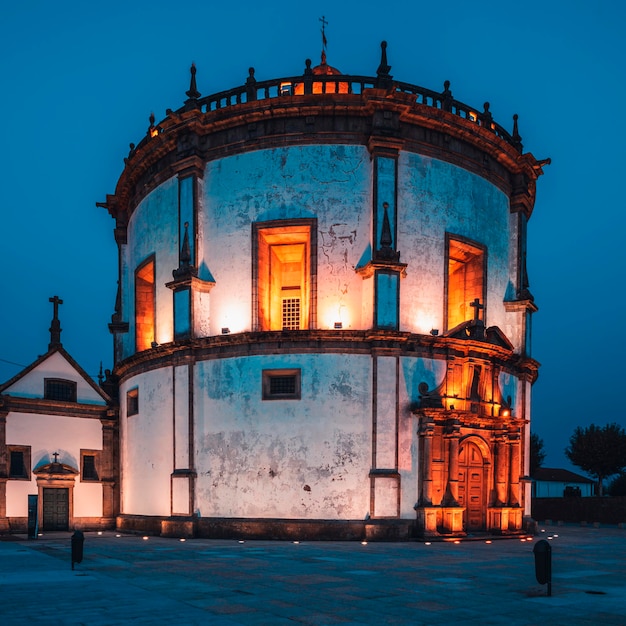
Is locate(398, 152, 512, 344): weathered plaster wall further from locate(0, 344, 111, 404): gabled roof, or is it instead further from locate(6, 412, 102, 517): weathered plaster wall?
locate(6, 412, 102, 517): weathered plaster wall

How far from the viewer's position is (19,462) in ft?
100

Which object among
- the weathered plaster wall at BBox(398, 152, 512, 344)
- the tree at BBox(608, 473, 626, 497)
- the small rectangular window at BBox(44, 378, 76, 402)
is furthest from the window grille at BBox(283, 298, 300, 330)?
the tree at BBox(608, 473, 626, 497)

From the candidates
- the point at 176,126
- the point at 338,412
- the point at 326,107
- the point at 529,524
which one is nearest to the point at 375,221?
the point at 326,107

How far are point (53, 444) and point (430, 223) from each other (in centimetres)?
1871

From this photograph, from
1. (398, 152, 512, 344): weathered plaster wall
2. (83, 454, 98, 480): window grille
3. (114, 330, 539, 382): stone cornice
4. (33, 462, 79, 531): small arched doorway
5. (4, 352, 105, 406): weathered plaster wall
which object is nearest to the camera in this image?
(114, 330, 539, 382): stone cornice

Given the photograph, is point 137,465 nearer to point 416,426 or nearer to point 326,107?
point 416,426

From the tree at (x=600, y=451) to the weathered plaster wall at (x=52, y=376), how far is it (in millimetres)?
40031

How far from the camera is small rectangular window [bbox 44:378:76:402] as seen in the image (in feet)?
106

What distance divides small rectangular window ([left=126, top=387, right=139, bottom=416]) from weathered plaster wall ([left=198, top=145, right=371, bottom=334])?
236 inches

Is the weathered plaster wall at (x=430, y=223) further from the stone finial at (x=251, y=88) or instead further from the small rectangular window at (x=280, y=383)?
the stone finial at (x=251, y=88)

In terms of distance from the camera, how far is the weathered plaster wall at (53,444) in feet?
99.0

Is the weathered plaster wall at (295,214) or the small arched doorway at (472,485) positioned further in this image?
the small arched doorway at (472,485)

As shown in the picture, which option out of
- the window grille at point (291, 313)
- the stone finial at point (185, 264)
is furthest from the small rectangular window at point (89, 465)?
the window grille at point (291, 313)

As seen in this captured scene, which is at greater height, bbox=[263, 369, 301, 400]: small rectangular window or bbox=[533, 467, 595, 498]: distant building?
bbox=[263, 369, 301, 400]: small rectangular window
